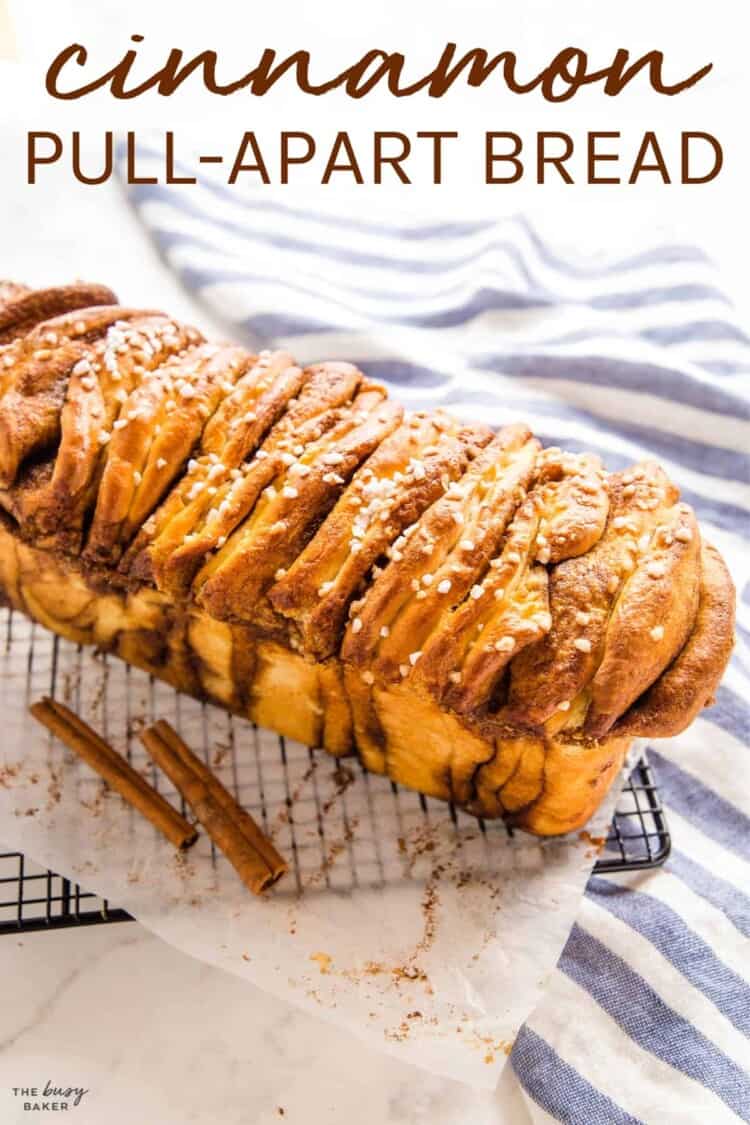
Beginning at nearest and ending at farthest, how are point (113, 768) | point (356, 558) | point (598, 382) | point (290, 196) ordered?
point (356, 558), point (113, 768), point (598, 382), point (290, 196)

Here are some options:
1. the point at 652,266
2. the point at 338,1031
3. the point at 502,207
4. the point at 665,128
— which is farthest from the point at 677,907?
the point at 665,128

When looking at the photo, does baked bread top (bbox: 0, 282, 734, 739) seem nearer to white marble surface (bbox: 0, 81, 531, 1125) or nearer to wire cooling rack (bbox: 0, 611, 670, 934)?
wire cooling rack (bbox: 0, 611, 670, 934)

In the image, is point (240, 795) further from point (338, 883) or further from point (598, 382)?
point (598, 382)

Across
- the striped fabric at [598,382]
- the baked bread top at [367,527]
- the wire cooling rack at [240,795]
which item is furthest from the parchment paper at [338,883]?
the baked bread top at [367,527]

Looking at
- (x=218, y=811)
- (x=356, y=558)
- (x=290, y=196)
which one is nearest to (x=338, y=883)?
(x=218, y=811)

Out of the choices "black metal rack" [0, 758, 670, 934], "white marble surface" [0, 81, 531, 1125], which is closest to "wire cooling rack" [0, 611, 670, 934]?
"black metal rack" [0, 758, 670, 934]

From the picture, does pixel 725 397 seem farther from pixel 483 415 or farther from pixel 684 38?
pixel 684 38
